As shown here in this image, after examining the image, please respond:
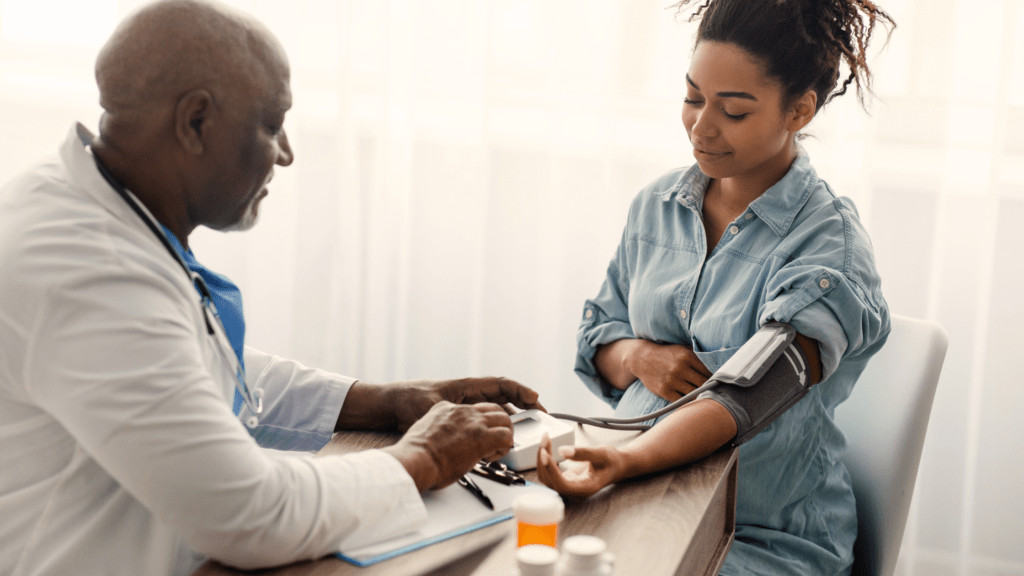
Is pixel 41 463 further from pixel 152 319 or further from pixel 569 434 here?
pixel 569 434

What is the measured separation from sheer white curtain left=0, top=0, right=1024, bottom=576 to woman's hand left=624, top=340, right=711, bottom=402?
2.85 feet

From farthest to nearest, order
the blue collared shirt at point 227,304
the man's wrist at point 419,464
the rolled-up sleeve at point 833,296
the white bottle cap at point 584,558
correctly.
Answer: the rolled-up sleeve at point 833,296 < the blue collared shirt at point 227,304 < the man's wrist at point 419,464 < the white bottle cap at point 584,558

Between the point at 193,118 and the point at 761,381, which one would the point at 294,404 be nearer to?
the point at 193,118

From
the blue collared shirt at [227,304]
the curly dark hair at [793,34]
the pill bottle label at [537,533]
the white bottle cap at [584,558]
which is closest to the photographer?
the white bottle cap at [584,558]

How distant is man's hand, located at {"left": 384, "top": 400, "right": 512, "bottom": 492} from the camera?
93 centimetres

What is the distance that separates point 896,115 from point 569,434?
4.35 feet

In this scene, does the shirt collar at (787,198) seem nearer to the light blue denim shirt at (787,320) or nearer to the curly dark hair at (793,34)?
the light blue denim shirt at (787,320)

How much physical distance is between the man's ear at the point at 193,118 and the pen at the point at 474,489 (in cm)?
48

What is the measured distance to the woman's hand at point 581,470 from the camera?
3.17ft

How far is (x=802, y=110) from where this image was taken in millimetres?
1329

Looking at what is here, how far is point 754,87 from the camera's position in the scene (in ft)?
4.23

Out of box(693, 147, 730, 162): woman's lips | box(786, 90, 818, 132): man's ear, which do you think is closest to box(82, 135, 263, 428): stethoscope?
box(693, 147, 730, 162): woman's lips

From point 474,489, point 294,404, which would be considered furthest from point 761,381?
point 294,404

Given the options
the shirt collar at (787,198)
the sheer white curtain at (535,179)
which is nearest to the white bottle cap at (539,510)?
the shirt collar at (787,198)
